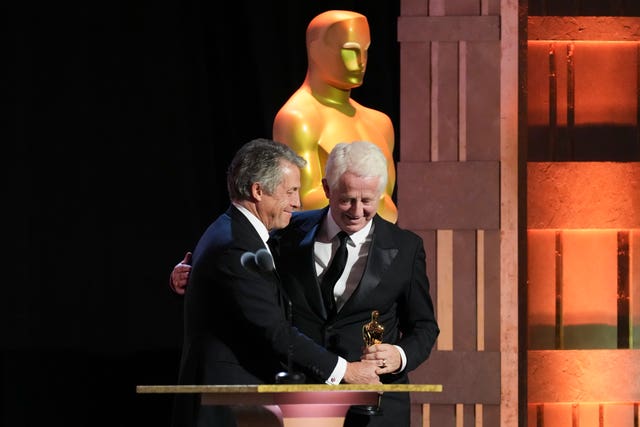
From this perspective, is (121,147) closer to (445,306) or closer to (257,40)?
(257,40)

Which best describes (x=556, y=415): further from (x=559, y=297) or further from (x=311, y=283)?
(x=311, y=283)

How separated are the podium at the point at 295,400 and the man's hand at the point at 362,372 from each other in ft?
0.66

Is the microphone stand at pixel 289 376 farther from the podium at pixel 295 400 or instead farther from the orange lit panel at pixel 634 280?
the orange lit panel at pixel 634 280

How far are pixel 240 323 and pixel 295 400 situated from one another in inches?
12.3

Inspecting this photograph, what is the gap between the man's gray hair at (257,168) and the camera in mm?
2883

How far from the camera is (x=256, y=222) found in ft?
9.45

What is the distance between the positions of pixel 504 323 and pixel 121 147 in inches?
66.0

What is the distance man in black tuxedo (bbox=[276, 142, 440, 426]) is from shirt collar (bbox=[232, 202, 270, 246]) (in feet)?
0.36

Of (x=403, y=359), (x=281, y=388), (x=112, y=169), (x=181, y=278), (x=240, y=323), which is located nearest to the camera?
(x=281, y=388)

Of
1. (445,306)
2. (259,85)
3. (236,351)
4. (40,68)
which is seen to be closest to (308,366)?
(236,351)

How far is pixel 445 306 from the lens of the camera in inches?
179

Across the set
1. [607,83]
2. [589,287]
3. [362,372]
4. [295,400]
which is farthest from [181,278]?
[607,83]

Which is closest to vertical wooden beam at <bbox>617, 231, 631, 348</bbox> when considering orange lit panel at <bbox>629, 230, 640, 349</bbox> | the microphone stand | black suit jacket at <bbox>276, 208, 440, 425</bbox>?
orange lit panel at <bbox>629, 230, 640, 349</bbox>

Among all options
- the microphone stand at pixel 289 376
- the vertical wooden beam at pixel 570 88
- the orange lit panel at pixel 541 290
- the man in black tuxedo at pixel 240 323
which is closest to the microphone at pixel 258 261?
the man in black tuxedo at pixel 240 323
